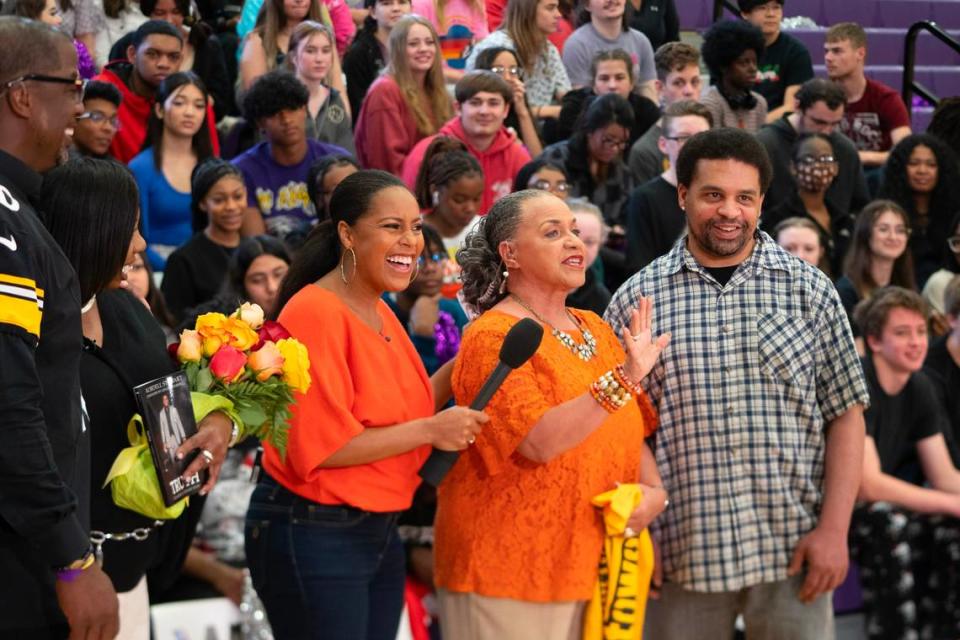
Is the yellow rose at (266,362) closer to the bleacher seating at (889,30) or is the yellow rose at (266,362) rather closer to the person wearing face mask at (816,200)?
the person wearing face mask at (816,200)

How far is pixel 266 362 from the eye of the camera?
10.5 ft

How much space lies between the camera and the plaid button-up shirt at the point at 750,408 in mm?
3979

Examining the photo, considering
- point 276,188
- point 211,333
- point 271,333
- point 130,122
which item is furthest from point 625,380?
point 130,122

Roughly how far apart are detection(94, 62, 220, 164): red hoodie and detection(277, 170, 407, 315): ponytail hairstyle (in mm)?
3512

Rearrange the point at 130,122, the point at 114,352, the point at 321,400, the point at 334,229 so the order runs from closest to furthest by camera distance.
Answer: the point at 114,352 → the point at 321,400 → the point at 334,229 → the point at 130,122

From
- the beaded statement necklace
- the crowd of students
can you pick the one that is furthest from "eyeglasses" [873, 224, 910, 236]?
the beaded statement necklace

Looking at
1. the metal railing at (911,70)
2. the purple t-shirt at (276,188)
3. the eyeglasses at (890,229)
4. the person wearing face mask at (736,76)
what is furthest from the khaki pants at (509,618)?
the metal railing at (911,70)

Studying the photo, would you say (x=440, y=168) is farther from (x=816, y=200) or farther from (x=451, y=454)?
(x=451, y=454)

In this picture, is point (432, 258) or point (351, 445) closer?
point (351, 445)

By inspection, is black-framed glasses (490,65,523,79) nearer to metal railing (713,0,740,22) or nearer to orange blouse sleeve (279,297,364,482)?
metal railing (713,0,740,22)

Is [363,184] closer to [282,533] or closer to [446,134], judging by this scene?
[282,533]

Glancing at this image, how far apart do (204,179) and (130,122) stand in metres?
1.19

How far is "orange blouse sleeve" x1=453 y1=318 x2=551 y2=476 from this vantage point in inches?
141

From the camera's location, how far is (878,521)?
5055mm
